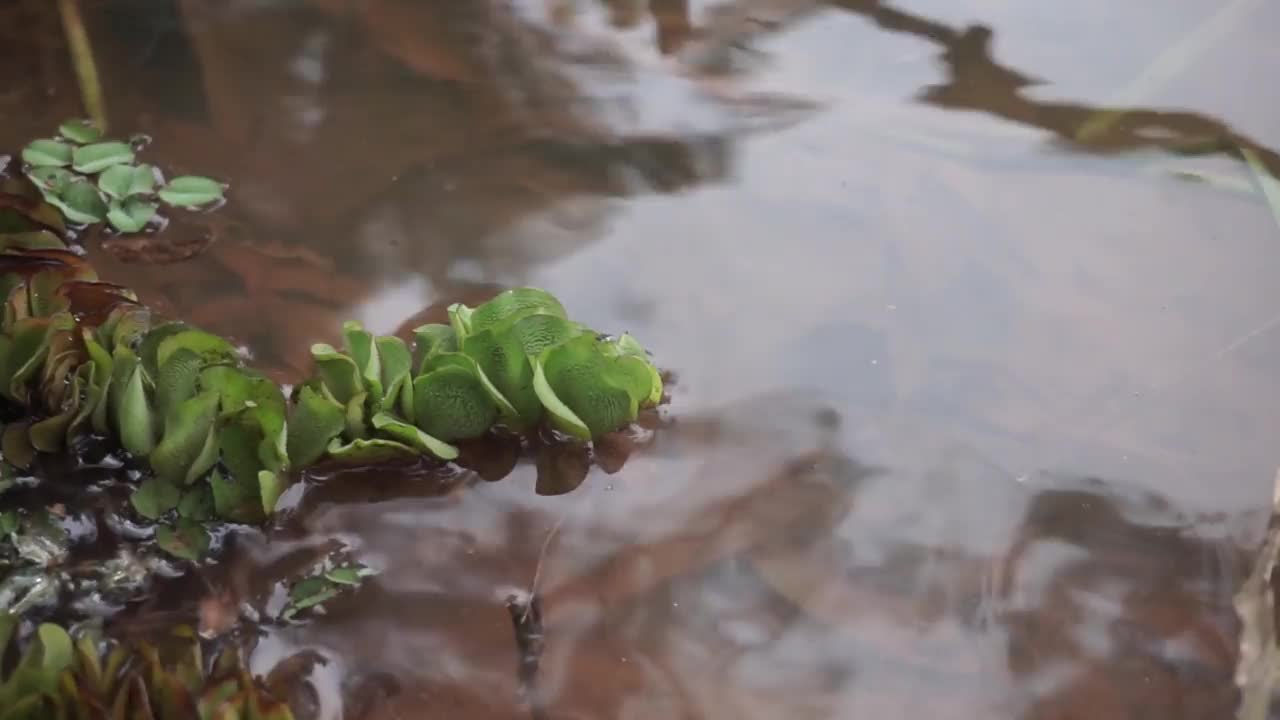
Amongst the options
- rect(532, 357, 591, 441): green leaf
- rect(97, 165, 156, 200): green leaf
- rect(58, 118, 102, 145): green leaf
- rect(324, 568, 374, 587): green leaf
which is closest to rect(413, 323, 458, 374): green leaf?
rect(532, 357, 591, 441): green leaf

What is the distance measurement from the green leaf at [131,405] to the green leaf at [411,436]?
202mm

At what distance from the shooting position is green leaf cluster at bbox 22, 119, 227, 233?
133 cm

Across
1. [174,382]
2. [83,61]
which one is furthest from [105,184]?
[174,382]

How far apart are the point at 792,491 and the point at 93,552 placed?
2.11 ft

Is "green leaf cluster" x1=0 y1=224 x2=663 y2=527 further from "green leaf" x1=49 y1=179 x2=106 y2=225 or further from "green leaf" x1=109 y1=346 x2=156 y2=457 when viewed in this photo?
"green leaf" x1=49 y1=179 x2=106 y2=225

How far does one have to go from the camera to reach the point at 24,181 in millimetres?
1354

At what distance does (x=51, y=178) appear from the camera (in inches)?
52.8

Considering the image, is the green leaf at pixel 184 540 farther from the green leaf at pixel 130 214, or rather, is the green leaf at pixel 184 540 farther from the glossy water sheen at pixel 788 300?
the green leaf at pixel 130 214

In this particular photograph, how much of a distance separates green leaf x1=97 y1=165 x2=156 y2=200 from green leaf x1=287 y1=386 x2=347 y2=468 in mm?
425

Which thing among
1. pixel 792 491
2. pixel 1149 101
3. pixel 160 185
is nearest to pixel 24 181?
pixel 160 185

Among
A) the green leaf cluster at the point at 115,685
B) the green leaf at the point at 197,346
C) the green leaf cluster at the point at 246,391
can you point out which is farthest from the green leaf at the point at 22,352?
the green leaf cluster at the point at 115,685

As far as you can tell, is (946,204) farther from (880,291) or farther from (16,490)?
(16,490)

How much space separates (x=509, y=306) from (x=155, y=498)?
37cm

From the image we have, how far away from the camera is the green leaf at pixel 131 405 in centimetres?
104
